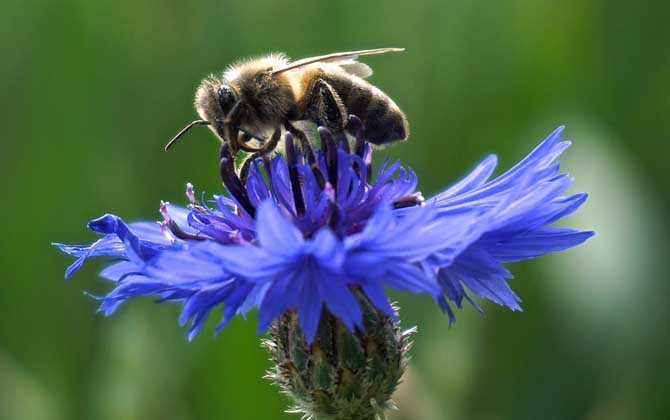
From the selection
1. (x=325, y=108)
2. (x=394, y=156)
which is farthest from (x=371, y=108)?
(x=394, y=156)

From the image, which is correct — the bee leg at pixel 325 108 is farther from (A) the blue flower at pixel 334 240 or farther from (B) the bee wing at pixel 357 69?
(B) the bee wing at pixel 357 69

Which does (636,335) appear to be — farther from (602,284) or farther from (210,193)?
(210,193)

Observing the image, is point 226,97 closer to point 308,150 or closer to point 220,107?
point 220,107

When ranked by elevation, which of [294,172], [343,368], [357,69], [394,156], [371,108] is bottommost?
[343,368]

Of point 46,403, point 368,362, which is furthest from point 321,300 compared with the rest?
point 46,403

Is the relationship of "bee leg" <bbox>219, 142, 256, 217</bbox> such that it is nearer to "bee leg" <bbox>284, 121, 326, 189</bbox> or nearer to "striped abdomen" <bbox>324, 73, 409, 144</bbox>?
"bee leg" <bbox>284, 121, 326, 189</bbox>

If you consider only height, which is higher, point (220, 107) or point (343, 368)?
point (220, 107)
